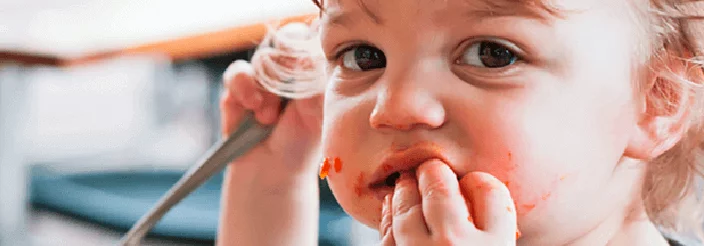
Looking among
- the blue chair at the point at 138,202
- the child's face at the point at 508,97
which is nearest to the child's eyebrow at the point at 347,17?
the child's face at the point at 508,97

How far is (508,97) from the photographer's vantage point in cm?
51

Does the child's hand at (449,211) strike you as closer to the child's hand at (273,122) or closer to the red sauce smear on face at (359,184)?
the red sauce smear on face at (359,184)

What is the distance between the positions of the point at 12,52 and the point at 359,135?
1029 mm

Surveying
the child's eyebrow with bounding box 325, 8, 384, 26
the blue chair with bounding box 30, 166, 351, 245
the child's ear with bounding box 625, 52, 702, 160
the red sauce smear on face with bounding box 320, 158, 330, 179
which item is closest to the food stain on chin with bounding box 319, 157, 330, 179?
the red sauce smear on face with bounding box 320, 158, 330, 179

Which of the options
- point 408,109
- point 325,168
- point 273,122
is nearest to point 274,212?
point 273,122

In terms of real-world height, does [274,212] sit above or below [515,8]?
below

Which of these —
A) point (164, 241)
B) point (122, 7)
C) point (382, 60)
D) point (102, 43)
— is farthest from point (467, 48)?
point (164, 241)

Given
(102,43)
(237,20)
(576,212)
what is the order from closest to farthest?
(576,212) → (237,20) → (102,43)

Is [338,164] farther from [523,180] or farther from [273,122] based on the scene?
[273,122]

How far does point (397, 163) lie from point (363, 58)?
10 cm

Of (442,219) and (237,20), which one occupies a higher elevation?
(237,20)

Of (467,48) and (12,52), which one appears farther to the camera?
(12,52)

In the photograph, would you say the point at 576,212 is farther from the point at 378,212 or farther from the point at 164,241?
the point at 164,241

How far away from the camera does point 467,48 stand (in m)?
0.53
